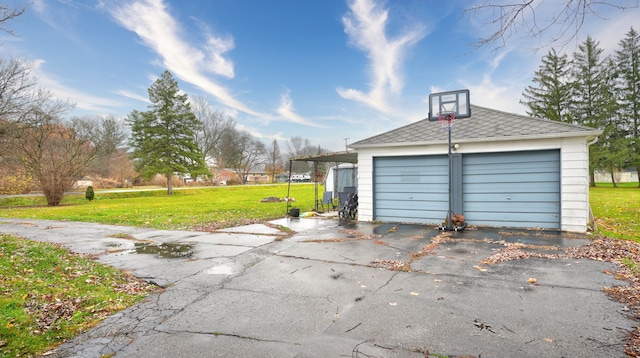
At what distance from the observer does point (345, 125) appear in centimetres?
3192

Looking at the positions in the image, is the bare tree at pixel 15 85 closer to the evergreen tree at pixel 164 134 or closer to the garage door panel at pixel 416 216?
the evergreen tree at pixel 164 134

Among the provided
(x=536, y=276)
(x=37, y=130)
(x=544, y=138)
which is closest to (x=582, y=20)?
(x=536, y=276)

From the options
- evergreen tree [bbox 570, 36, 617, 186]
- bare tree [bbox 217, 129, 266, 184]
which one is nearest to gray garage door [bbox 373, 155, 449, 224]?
→ evergreen tree [bbox 570, 36, 617, 186]

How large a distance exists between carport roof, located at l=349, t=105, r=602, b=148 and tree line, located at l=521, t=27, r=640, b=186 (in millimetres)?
21461

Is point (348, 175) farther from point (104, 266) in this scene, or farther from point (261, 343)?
point (261, 343)

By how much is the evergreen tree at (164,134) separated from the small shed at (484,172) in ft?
75.7

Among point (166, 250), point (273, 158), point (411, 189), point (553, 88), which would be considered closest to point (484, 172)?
point (411, 189)

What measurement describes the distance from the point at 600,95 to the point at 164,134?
125 ft

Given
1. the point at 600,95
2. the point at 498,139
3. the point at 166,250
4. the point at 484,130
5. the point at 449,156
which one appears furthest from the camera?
the point at 600,95

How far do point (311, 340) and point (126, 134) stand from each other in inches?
1680

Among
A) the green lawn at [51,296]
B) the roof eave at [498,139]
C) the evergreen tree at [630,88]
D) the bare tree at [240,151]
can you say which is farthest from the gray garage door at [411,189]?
the bare tree at [240,151]

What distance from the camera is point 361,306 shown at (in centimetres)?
331

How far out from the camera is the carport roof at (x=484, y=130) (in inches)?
304

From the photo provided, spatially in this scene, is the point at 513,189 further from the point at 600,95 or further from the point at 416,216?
the point at 600,95
